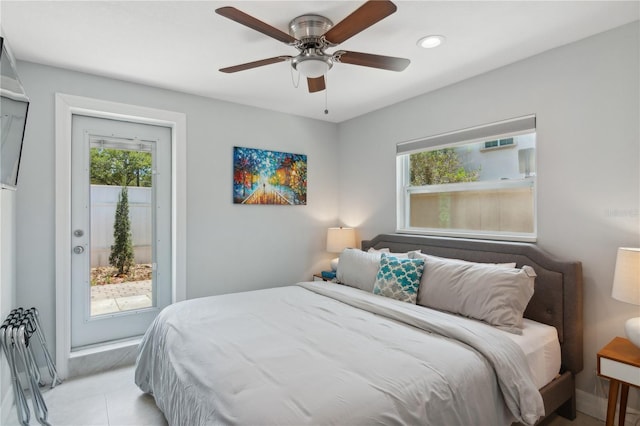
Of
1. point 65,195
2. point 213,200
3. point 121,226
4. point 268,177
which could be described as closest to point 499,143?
point 268,177

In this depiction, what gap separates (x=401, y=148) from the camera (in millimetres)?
3527

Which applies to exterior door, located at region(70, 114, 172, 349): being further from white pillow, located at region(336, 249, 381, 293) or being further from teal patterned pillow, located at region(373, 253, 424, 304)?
teal patterned pillow, located at region(373, 253, 424, 304)

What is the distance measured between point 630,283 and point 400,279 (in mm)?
1308

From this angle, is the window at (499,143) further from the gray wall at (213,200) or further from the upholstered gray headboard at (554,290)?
the gray wall at (213,200)

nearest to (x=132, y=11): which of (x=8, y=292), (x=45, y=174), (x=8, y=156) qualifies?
(x=8, y=156)

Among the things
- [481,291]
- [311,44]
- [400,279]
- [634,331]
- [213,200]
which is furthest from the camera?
[213,200]

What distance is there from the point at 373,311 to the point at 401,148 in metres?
1.89

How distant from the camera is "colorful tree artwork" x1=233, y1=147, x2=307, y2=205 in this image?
359 centimetres

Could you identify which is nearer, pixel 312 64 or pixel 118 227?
pixel 312 64

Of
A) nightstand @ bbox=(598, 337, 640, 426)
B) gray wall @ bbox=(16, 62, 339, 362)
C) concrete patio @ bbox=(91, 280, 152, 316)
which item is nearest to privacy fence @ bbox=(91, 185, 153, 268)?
concrete patio @ bbox=(91, 280, 152, 316)

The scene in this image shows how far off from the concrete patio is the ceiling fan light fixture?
2491 millimetres

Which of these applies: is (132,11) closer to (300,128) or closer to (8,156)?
(8,156)

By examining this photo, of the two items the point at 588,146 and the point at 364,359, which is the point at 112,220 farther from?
the point at 588,146

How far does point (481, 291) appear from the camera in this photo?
2.17 metres
